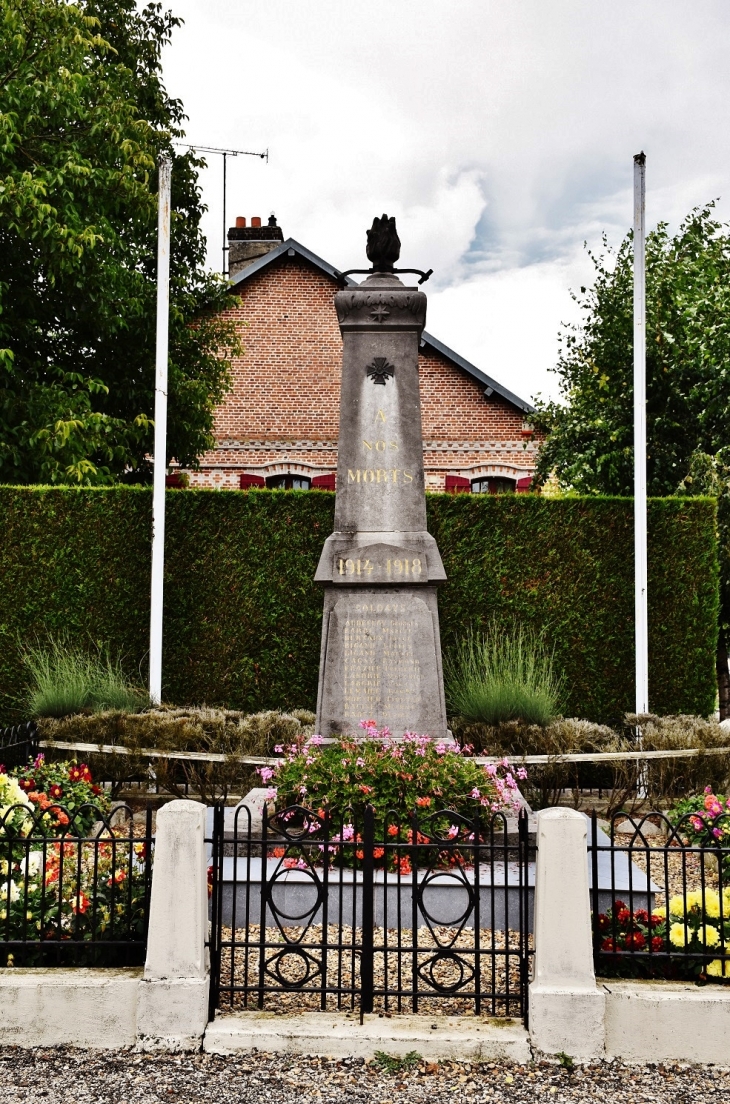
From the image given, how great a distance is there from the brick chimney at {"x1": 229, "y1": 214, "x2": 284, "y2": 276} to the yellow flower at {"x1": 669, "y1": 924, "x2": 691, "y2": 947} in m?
18.9

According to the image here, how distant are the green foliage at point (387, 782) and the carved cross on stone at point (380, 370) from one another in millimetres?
2754

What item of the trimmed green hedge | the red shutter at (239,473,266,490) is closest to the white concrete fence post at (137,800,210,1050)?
the trimmed green hedge

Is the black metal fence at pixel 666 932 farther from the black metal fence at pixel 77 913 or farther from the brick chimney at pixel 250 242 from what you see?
the brick chimney at pixel 250 242

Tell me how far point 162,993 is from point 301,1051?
0.59 meters

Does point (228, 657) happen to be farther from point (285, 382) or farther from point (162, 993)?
point (285, 382)

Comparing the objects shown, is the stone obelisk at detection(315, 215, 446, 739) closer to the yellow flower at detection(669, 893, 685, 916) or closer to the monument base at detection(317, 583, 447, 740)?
the monument base at detection(317, 583, 447, 740)

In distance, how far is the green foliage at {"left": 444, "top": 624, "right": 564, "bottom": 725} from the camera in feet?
26.5

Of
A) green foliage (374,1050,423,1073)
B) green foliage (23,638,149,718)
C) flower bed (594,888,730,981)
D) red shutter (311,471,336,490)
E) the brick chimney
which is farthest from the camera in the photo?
the brick chimney

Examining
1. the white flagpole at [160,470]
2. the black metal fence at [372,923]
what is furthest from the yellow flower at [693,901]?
the white flagpole at [160,470]

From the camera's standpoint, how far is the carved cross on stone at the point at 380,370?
7.05 m

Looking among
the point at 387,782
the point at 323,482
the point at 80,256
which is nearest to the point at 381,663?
the point at 387,782

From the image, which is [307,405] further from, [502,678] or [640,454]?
[502,678]

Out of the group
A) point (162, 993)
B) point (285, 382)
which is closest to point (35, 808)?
point (162, 993)

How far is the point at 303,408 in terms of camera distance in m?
18.3
